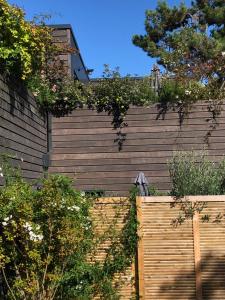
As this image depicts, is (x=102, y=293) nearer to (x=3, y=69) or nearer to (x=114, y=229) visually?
(x=114, y=229)

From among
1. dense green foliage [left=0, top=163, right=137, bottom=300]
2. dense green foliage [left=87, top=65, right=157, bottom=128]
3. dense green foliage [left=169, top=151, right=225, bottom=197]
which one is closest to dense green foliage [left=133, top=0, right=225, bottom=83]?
dense green foliage [left=87, top=65, right=157, bottom=128]

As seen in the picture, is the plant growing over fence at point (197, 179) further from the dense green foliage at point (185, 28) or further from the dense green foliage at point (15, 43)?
the dense green foliage at point (185, 28)

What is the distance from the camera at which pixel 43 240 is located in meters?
5.30

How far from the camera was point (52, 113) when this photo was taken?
982 cm

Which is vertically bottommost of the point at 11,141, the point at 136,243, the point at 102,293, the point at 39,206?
the point at 102,293

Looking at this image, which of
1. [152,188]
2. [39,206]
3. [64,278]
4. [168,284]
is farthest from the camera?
[152,188]

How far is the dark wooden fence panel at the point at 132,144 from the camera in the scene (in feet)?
31.4

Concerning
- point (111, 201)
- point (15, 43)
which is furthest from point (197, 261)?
point (15, 43)

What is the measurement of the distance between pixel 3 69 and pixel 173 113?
3772 mm

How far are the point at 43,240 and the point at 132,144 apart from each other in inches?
182

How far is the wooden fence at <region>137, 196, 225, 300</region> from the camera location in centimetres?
635

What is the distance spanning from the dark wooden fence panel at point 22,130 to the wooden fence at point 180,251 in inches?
78.2

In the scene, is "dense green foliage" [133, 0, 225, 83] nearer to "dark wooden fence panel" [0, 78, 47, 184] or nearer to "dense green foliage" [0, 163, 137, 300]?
"dark wooden fence panel" [0, 78, 47, 184]

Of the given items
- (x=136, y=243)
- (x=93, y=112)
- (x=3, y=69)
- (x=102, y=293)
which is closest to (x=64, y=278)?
(x=102, y=293)
